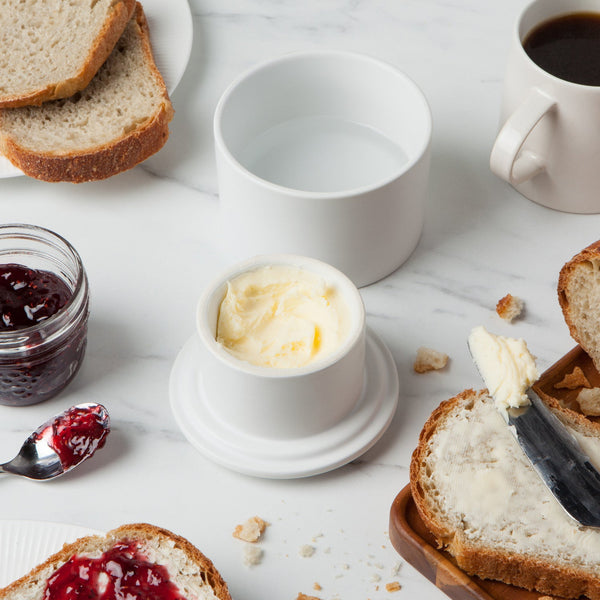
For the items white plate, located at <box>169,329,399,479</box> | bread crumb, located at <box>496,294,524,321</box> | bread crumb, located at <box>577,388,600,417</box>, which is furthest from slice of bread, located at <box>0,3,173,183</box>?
bread crumb, located at <box>577,388,600,417</box>

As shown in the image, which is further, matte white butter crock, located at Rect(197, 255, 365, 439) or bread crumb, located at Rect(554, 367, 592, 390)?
bread crumb, located at Rect(554, 367, 592, 390)

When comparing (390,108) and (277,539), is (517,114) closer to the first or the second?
(390,108)

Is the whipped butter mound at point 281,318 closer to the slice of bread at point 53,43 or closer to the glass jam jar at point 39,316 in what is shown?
the glass jam jar at point 39,316

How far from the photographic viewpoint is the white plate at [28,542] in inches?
74.8

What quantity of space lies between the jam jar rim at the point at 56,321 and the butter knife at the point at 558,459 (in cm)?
91

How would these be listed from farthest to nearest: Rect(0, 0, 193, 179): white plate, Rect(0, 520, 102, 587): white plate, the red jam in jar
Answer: Rect(0, 0, 193, 179): white plate → Rect(0, 520, 102, 587): white plate → the red jam in jar

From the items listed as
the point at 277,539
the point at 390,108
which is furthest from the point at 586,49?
the point at 277,539

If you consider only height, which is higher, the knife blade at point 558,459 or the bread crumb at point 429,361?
the knife blade at point 558,459

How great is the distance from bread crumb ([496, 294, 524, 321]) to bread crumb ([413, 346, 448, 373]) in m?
0.18

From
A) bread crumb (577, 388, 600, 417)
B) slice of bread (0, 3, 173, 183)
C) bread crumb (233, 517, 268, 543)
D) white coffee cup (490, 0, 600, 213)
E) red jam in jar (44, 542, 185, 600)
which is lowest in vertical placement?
bread crumb (233, 517, 268, 543)

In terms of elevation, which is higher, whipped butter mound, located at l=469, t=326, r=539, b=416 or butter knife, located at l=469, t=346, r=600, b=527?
whipped butter mound, located at l=469, t=326, r=539, b=416

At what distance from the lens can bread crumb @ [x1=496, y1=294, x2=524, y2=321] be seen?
7.61 ft

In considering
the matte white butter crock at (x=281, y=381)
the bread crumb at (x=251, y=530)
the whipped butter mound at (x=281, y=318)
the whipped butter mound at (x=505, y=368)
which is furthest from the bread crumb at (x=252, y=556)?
the whipped butter mound at (x=505, y=368)

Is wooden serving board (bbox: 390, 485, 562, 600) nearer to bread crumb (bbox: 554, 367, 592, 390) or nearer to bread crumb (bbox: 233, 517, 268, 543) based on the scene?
bread crumb (bbox: 233, 517, 268, 543)
